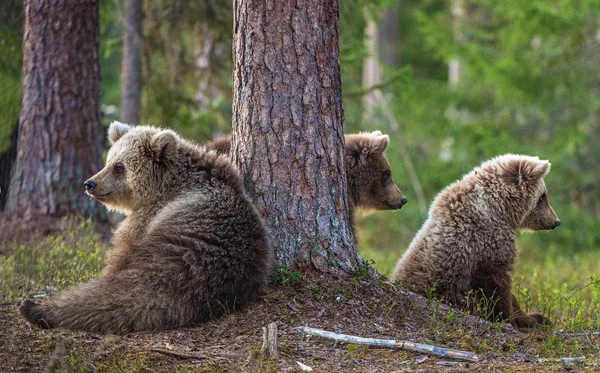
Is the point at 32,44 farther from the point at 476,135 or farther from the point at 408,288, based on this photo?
the point at 476,135

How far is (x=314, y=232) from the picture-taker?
6.92m

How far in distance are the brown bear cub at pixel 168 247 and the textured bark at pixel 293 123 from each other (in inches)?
12.1

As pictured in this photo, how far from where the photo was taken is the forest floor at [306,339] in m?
5.36

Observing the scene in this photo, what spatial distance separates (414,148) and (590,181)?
4924 mm

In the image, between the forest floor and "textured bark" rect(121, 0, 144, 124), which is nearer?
the forest floor

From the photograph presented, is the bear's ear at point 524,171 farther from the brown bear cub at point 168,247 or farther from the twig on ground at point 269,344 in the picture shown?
the twig on ground at point 269,344

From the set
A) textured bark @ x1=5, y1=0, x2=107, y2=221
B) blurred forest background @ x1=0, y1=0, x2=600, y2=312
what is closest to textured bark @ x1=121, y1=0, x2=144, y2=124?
blurred forest background @ x1=0, y1=0, x2=600, y2=312

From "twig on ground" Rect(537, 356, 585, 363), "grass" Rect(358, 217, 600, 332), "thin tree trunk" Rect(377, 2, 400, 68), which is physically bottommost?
"grass" Rect(358, 217, 600, 332)

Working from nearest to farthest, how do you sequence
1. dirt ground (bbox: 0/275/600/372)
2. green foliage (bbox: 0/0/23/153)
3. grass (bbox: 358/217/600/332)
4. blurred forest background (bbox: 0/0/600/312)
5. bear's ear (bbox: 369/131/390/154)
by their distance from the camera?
dirt ground (bbox: 0/275/600/372)
grass (bbox: 358/217/600/332)
bear's ear (bbox: 369/131/390/154)
green foliage (bbox: 0/0/23/153)
blurred forest background (bbox: 0/0/600/312)

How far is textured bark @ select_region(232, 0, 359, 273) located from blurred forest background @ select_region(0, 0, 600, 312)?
12.8 feet

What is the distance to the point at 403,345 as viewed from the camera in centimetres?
571

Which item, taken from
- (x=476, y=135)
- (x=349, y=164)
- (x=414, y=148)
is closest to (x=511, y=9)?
(x=476, y=135)

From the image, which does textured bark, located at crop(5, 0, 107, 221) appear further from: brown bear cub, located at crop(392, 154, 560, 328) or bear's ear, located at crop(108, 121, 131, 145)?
brown bear cub, located at crop(392, 154, 560, 328)

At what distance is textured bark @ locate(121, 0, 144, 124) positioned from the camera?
40.0 feet
